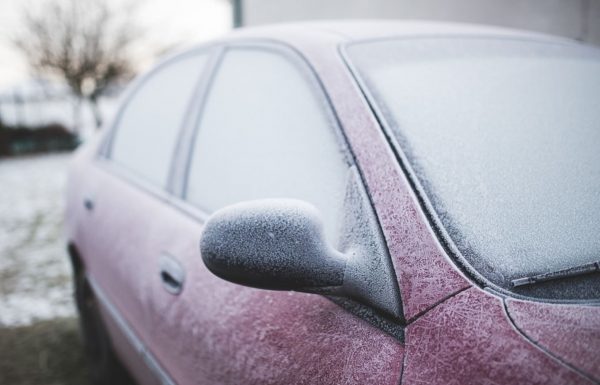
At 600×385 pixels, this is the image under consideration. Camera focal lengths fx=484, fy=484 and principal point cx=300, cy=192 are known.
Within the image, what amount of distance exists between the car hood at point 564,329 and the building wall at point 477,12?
371 cm

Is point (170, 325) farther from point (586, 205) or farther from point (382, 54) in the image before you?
point (586, 205)

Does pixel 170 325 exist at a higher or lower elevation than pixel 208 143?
lower

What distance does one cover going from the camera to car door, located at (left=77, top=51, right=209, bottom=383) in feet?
5.36

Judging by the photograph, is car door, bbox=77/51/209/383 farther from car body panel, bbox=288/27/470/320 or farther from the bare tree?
the bare tree

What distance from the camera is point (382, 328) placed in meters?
0.89

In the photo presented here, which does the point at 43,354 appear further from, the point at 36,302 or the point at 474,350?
the point at 474,350

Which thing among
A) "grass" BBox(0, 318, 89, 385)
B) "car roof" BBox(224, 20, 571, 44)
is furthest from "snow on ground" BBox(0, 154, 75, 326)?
"car roof" BBox(224, 20, 571, 44)

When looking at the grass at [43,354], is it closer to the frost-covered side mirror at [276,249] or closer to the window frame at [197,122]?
the window frame at [197,122]

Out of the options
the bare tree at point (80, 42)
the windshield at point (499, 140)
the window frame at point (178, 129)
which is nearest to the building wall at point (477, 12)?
the windshield at point (499, 140)

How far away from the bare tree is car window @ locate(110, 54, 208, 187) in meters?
14.6

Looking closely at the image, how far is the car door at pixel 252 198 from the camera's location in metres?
0.93

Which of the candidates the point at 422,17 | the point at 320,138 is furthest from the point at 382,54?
the point at 422,17

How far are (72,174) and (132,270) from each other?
1367mm

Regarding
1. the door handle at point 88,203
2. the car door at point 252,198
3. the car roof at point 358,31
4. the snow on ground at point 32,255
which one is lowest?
the snow on ground at point 32,255
